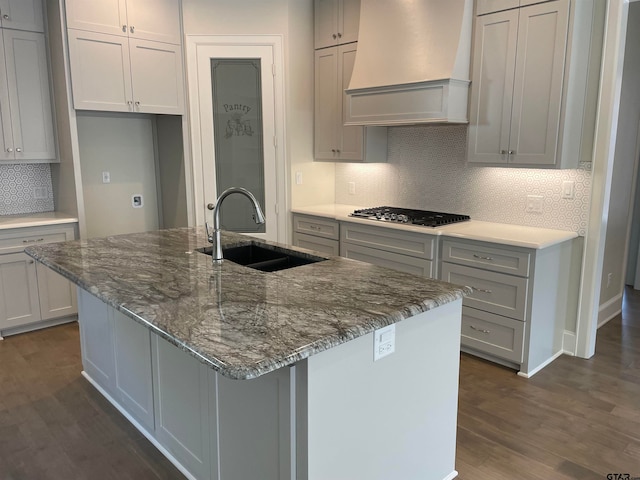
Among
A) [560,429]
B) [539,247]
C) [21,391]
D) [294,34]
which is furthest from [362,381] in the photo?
[294,34]

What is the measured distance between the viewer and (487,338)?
132 inches

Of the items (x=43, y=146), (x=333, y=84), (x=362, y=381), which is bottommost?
(x=362, y=381)

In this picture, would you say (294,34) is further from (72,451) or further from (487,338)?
(72,451)

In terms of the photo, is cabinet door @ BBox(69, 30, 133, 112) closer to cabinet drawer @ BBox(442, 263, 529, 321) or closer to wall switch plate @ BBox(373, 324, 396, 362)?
cabinet drawer @ BBox(442, 263, 529, 321)

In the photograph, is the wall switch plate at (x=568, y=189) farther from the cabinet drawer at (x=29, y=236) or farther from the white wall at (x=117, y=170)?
the cabinet drawer at (x=29, y=236)

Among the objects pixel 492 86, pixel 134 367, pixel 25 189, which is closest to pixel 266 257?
pixel 134 367

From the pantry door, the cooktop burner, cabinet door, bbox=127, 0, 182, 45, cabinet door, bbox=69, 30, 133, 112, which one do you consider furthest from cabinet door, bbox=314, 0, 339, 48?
cabinet door, bbox=69, 30, 133, 112

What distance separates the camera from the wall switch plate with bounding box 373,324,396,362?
171 centimetres

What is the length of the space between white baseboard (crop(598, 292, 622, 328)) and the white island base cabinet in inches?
103

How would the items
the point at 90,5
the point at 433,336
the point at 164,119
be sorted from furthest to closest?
the point at 164,119 < the point at 90,5 < the point at 433,336

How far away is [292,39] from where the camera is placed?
4.41 m

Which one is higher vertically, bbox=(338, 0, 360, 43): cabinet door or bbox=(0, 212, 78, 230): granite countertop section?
bbox=(338, 0, 360, 43): cabinet door

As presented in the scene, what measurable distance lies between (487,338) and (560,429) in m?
0.83

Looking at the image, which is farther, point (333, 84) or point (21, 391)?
point (333, 84)
